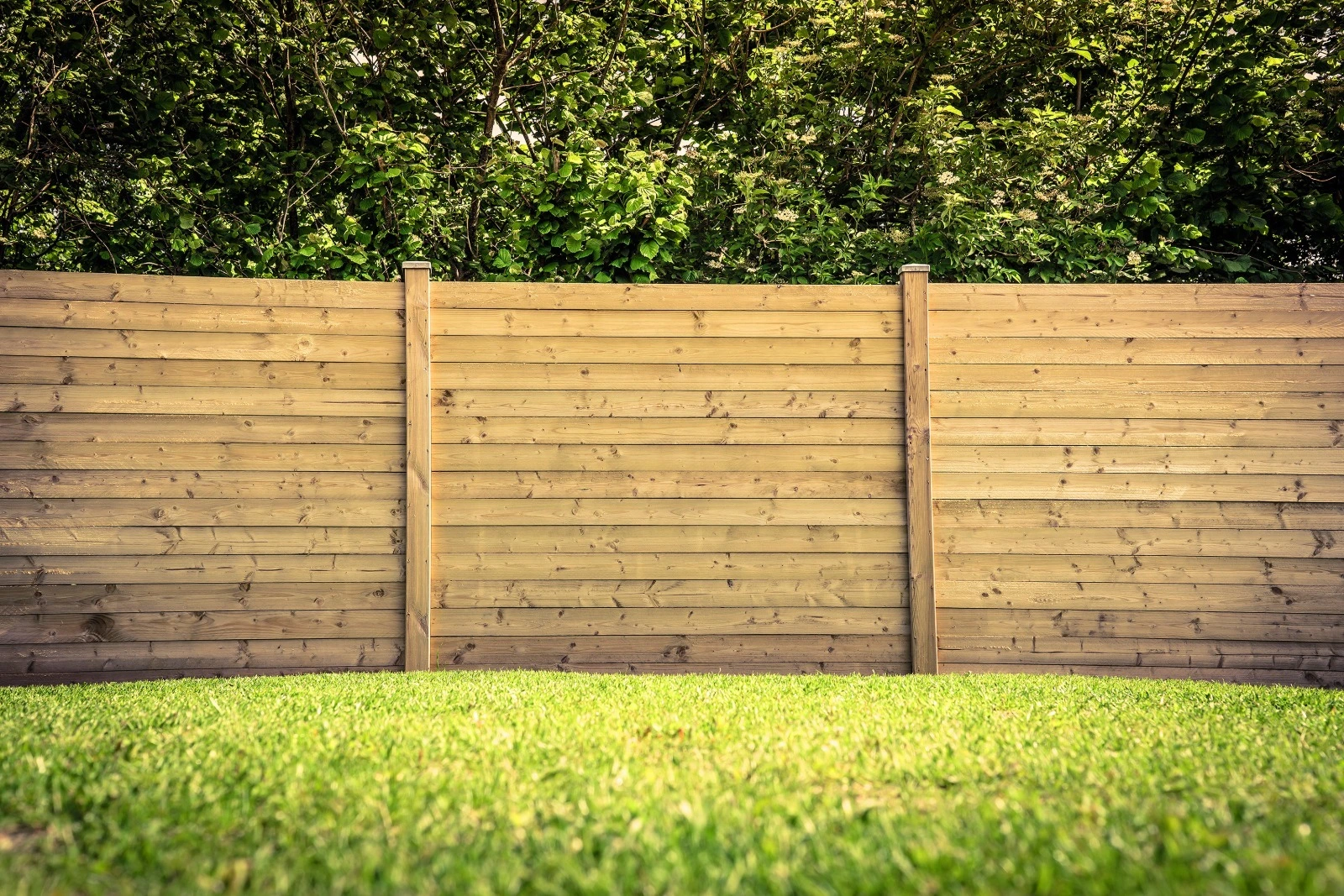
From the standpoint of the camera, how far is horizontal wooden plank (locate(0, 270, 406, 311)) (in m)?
4.19

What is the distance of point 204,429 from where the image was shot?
4230 mm

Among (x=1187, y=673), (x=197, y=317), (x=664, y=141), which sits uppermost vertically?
(x=664, y=141)

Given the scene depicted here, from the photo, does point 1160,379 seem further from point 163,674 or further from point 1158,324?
point 163,674

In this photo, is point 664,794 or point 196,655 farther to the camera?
point 196,655

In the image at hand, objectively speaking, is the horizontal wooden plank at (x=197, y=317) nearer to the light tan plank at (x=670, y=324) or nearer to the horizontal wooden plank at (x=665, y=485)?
the light tan plank at (x=670, y=324)

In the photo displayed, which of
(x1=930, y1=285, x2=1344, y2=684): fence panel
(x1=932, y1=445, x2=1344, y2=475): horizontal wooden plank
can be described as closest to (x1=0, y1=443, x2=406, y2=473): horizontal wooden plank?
(x1=930, y1=285, x2=1344, y2=684): fence panel

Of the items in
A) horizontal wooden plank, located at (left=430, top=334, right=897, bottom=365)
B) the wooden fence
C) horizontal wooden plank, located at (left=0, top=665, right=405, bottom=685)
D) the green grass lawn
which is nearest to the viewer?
the green grass lawn

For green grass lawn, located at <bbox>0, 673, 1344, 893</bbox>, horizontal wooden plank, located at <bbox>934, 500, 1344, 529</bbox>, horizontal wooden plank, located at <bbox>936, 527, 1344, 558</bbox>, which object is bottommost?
green grass lawn, located at <bbox>0, 673, 1344, 893</bbox>

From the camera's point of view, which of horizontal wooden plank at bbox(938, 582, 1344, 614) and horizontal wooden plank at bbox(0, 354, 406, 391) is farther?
horizontal wooden plank at bbox(938, 582, 1344, 614)

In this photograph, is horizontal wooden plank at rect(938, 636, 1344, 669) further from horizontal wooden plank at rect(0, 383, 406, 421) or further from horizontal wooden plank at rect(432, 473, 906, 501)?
horizontal wooden plank at rect(0, 383, 406, 421)

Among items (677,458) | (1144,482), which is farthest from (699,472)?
(1144,482)

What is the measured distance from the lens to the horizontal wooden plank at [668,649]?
4312mm

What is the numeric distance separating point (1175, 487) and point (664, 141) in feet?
13.4

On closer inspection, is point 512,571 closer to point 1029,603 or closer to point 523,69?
point 1029,603
